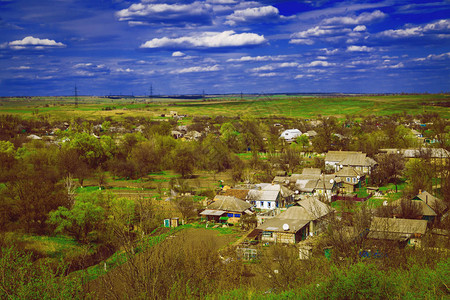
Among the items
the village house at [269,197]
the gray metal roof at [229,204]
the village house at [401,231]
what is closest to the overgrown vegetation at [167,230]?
the village house at [401,231]

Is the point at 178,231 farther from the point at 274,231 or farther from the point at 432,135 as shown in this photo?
the point at 432,135

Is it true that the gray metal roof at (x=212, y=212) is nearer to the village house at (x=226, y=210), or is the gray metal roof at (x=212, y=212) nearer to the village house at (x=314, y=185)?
the village house at (x=226, y=210)

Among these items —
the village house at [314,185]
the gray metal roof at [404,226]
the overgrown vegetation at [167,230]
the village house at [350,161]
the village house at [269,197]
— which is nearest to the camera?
the overgrown vegetation at [167,230]

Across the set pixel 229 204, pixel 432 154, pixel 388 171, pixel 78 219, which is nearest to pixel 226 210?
pixel 229 204

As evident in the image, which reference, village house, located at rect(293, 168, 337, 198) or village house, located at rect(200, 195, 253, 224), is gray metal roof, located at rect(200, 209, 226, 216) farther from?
village house, located at rect(293, 168, 337, 198)

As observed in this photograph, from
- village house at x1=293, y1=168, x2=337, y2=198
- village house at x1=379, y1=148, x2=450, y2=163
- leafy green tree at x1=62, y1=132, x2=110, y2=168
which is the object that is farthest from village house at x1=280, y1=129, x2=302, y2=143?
leafy green tree at x1=62, y1=132, x2=110, y2=168

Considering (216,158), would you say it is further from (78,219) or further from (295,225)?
(78,219)
